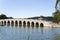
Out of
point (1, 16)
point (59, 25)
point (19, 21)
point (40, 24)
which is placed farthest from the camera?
point (1, 16)

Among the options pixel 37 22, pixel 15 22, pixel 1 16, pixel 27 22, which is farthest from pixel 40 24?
pixel 1 16

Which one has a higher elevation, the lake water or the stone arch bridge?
the lake water

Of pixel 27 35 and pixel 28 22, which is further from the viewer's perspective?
pixel 28 22

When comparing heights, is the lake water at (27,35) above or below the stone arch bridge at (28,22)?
above

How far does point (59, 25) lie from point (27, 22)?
22628mm

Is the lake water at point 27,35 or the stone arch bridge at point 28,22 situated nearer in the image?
the lake water at point 27,35

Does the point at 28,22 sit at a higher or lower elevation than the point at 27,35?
lower

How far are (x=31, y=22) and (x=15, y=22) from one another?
12.2 meters

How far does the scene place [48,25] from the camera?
98.3m

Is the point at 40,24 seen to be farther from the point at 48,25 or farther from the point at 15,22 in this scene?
the point at 15,22

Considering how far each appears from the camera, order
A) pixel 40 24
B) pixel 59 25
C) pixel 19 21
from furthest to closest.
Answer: pixel 19 21
pixel 40 24
pixel 59 25

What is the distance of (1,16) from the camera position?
134125 millimetres

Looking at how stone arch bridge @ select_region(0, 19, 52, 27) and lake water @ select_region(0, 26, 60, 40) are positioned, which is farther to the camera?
stone arch bridge @ select_region(0, 19, 52, 27)

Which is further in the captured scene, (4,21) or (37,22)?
(4,21)
